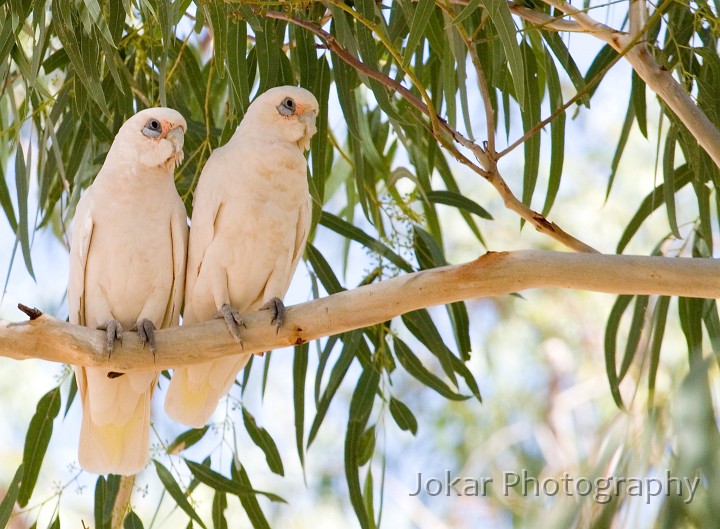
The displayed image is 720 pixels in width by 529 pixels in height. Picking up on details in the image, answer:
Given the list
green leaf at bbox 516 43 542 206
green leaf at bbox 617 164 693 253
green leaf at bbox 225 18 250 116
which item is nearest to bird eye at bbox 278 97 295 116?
green leaf at bbox 225 18 250 116

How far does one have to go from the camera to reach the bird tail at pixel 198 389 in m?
2.23

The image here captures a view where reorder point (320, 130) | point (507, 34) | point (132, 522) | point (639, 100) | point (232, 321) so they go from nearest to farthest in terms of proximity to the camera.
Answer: point (507, 34) → point (232, 321) → point (320, 130) → point (639, 100) → point (132, 522)

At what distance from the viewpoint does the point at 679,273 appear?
163cm

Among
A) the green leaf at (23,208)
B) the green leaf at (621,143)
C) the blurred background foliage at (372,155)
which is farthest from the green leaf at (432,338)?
the green leaf at (23,208)

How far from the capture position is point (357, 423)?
267 centimetres

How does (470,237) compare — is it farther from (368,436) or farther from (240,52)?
(240,52)

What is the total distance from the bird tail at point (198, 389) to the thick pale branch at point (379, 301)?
12.2 inches

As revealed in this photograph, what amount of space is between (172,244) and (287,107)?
41cm

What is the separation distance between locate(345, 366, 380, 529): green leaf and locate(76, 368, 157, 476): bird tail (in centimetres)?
58

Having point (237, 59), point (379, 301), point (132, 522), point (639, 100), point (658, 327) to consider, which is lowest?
point (132, 522)

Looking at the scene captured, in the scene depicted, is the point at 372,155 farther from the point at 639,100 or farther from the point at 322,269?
the point at 639,100

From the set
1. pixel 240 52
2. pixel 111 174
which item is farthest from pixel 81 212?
pixel 240 52

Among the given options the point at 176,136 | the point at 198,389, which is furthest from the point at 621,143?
the point at 198,389

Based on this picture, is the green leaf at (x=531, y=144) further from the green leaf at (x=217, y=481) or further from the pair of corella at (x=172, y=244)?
the green leaf at (x=217, y=481)
